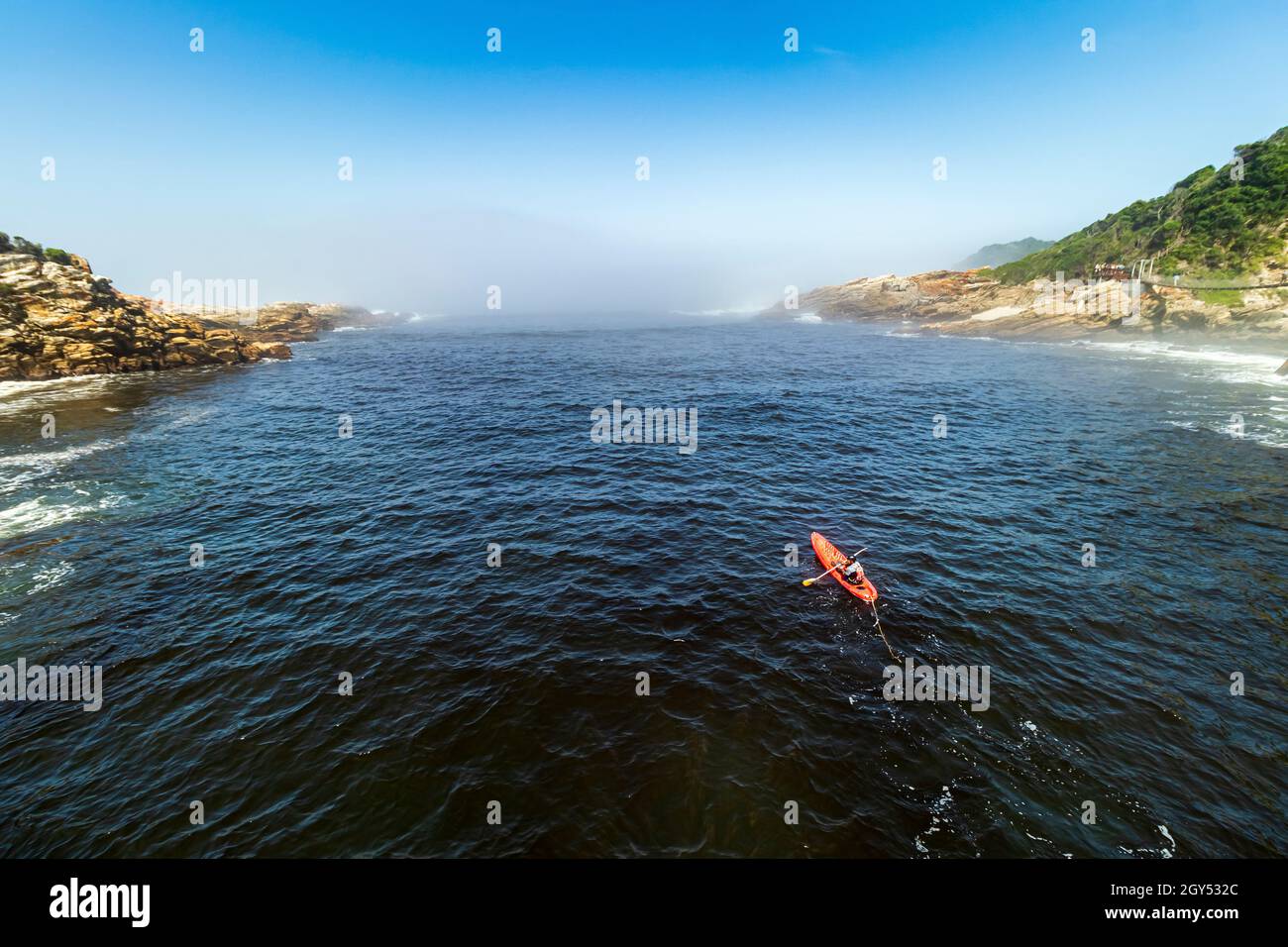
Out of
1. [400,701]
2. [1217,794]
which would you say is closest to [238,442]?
[400,701]

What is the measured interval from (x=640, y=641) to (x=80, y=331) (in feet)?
295

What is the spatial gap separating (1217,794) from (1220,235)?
123417 mm

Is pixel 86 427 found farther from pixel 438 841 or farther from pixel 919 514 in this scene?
Answer: pixel 919 514

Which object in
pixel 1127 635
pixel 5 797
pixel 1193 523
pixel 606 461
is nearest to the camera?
pixel 5 797

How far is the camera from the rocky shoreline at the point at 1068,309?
77.4m

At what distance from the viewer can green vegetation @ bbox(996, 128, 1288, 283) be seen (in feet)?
265

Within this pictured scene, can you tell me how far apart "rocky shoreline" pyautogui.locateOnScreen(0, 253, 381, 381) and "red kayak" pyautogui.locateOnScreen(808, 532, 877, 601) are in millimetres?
94520

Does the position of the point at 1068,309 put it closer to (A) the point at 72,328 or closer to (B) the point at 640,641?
(B) the point at 640,641

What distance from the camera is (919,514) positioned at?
30.8m

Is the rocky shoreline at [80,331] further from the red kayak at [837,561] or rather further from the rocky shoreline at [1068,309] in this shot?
the rocky shoreline at [1068,309]

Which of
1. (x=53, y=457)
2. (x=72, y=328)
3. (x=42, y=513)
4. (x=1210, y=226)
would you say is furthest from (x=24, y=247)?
(x=1210, y=226)

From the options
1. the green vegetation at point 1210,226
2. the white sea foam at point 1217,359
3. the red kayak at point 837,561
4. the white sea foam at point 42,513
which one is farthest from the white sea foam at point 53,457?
the green vegetation at point 1210,226

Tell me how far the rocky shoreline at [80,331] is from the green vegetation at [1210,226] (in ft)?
567

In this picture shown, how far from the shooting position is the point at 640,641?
67.3 feet
